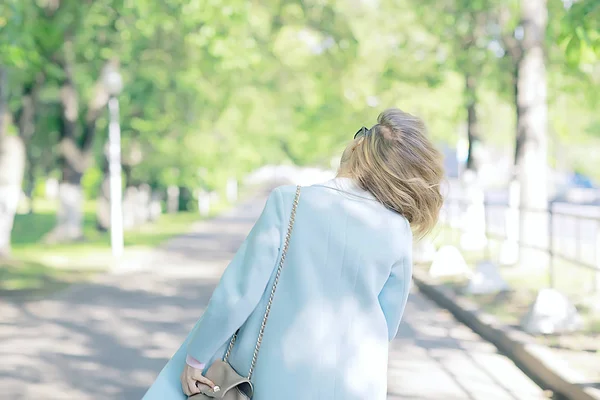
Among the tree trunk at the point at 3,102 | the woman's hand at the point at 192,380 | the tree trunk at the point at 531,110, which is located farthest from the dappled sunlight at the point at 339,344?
the tree trunk at the point at 3,102

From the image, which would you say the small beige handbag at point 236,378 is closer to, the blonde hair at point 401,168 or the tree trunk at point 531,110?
the blonde hair at point 401,168

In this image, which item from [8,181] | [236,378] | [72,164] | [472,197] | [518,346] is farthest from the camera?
[72,164]

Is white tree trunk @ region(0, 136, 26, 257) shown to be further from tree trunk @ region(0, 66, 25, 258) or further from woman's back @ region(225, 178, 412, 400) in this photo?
woman's back @ region(225, 178, 412, 400)

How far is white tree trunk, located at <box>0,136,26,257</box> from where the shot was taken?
19.5 metres

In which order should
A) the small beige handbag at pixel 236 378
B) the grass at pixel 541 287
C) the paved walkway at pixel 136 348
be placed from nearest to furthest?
the small beige handbag at pixel 236 378 < the paved walkway at pixel 136 348 < the grass at pixel 541 287

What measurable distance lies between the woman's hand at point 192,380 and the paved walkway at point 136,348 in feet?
15.3

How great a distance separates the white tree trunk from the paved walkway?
3.87m

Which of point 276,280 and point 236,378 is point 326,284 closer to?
point 276,280

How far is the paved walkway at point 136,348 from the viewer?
7832 millimetres

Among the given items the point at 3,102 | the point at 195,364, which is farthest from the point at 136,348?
the point at 3,102

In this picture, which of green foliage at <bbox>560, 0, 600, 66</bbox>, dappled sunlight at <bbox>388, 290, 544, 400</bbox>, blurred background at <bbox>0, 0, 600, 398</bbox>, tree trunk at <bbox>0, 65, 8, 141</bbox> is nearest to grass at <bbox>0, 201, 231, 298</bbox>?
blurred background at <bbox>0, 0, 600, 398</bbox>

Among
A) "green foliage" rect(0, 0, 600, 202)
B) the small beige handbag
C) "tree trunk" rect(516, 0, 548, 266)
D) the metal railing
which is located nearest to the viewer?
the small beige handbag

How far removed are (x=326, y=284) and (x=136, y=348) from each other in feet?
23.7

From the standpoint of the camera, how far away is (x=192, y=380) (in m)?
2.99
